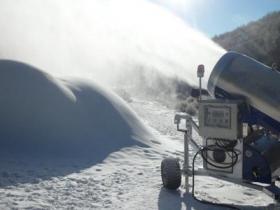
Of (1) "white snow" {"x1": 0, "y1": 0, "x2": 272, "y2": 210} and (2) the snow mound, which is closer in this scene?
(1) "white snow" {"x1": 0, "y1": 0, "x2": 272, "y2": 210}

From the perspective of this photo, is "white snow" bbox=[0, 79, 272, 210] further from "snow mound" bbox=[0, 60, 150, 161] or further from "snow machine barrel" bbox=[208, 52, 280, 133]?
"snow machine barrel" bbox=[208, 52, 280, 133]

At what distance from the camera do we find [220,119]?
5637 mm

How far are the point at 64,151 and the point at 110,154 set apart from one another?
87cm

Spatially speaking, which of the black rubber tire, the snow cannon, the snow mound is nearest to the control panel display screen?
the snow cannon

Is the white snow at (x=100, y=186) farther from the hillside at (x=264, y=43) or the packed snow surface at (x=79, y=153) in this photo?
the hillside at (x=264, y=43)

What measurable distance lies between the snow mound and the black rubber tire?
2122 mm

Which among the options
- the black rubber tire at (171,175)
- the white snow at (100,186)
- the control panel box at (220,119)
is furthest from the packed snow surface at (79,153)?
the control panel box at (220,119)

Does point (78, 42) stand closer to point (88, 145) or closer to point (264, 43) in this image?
point (88, 145)

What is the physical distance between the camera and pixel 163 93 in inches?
1027

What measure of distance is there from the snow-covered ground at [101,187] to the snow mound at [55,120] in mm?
495

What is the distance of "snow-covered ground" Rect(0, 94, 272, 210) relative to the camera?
5742 millimetres

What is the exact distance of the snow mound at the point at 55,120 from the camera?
8.31 m

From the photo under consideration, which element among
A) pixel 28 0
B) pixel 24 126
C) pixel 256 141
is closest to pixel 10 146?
pixel 24 126

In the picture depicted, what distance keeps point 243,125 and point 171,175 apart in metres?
1.25
